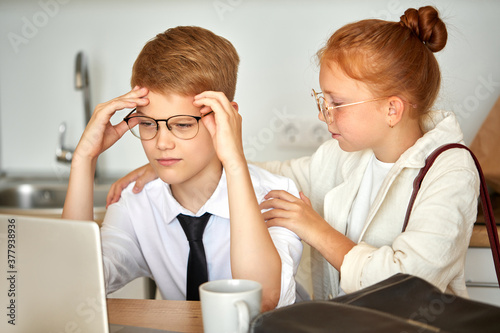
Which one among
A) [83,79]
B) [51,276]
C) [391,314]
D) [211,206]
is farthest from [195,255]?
[83,79]

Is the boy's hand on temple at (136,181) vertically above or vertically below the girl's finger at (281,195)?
above

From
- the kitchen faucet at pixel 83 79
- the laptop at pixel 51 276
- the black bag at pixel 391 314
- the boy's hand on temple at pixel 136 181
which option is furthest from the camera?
the kitchen faucet at pixel 83 79

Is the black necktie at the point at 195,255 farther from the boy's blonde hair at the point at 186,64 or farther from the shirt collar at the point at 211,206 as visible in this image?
the boy's blonde hair at the point at 186,64

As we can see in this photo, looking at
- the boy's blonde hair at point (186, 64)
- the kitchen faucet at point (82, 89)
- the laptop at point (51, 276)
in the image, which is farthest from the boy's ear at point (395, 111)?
the kitchen faucet at point (82, 89)

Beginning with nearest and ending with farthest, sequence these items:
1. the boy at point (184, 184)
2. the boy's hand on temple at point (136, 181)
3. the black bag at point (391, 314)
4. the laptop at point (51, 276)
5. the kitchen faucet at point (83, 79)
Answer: the black bag at point (391, 314) < the laptop at point (51, 276) < the boy at point (184, 184) < the boy's hand on temple at point (136, 181) < the kitchen faucet at point (83, 79)

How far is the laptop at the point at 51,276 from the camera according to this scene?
662mm

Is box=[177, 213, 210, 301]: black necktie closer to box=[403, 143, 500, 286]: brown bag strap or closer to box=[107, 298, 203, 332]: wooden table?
box=[107, 298, 203, 332]: wooden table

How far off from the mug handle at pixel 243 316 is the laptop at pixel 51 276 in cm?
17

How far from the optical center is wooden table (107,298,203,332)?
0.84m

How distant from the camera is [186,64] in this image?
3.90 feet

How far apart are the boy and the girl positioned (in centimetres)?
10

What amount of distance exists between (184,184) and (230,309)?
26.4 inches

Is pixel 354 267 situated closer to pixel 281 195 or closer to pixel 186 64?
pixel 281 195

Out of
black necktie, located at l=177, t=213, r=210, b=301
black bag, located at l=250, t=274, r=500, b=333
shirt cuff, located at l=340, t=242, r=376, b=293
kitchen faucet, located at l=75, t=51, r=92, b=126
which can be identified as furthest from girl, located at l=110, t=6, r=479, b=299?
kitchen faucet, located at l=75, t=51, r=92, b=126
